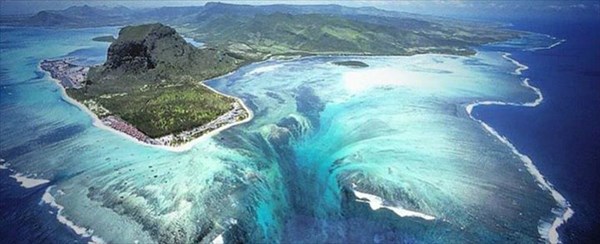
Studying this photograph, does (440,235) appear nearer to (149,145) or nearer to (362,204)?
(362,204)

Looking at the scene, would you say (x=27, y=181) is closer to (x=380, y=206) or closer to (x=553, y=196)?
(x=380, y=206)

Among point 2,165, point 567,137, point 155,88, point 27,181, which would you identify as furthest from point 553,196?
point 155,88

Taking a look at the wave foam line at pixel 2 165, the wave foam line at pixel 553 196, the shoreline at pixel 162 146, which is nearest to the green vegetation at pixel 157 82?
the shoreline at pixel 162 146

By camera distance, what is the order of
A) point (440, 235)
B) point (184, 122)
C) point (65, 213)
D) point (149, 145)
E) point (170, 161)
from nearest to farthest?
point (440, 235) < point (65, 213) < point (170, 161) < point (149, 145) < point (184, 122)

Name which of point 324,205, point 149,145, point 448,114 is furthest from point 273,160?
point 448,114

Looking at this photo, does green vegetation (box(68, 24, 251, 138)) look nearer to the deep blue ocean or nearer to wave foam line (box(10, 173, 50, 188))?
wave foam line (box(10, 173, 50, 188))
